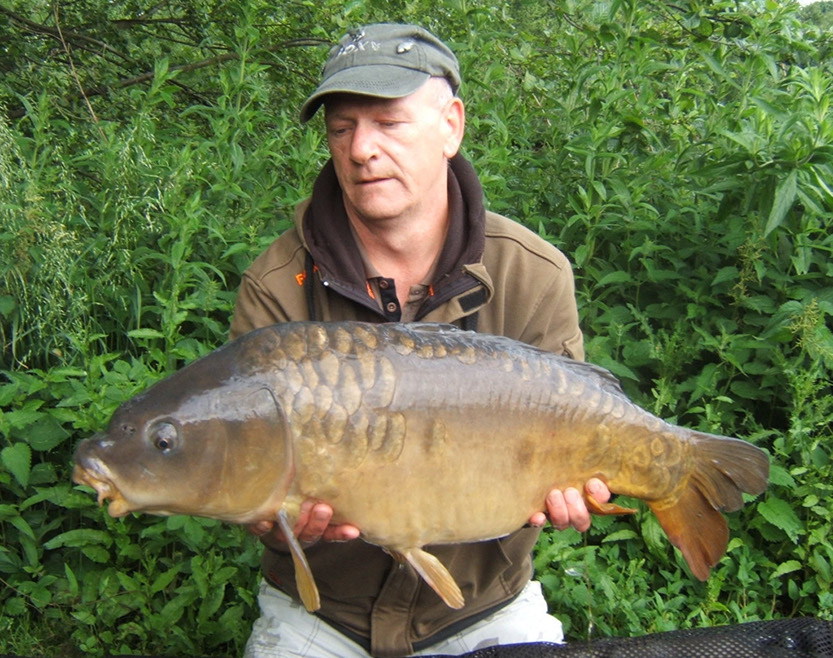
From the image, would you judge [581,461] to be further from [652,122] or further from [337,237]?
[652,122]

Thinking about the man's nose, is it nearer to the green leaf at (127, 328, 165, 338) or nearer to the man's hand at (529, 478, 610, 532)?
the man's hand at (529, 478, 610, 532)

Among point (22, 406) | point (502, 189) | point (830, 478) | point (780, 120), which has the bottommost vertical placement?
point (830, 478)

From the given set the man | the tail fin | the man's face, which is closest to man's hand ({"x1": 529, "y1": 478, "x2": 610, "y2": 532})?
the tail fin

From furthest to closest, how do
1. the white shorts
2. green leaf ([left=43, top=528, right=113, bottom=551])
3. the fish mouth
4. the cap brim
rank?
green leaf ([left=43, top=528, right=113, bottom=551]) → the white shorts → the cap brim → the fish mouth

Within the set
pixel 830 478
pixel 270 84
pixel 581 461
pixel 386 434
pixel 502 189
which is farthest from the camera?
pixel 270 84

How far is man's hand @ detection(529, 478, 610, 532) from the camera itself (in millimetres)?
Result: 1632

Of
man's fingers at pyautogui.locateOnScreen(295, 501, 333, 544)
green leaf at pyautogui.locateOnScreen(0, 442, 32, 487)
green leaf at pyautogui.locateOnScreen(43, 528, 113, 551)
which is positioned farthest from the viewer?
green leaf at pyautogui.locateOnScreen(43, 528, 113, 551)

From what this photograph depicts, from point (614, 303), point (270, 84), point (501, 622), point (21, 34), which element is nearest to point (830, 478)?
point (614, 303)

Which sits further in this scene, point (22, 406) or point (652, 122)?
point (652, 122)

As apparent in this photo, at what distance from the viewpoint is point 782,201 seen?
2611 millimetres

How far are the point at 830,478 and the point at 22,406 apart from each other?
2.15 metres

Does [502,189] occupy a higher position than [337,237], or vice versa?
[337,237]

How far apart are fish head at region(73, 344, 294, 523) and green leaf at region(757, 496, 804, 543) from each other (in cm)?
168

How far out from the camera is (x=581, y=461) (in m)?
1.63
